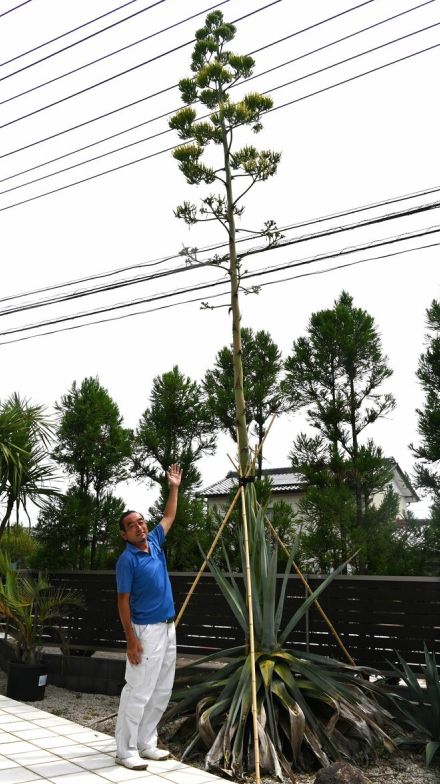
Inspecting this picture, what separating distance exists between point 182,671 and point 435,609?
7.24 ft

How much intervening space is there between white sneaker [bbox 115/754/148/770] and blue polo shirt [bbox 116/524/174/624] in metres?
0.68

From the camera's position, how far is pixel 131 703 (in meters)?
3.79

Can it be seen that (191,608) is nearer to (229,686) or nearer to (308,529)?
(229,686)

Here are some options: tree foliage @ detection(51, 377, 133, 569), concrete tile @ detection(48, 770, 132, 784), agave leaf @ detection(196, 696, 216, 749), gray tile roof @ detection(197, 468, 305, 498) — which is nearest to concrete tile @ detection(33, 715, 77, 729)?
agave leaf @ detection(196, 696, 216, 749)

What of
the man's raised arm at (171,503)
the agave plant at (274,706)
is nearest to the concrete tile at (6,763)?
the agave plant at (274,706)

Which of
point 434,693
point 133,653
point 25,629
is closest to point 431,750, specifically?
point 434,693

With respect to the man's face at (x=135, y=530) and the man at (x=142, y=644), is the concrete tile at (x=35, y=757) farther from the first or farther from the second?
the man's face at (x=135, y=530)

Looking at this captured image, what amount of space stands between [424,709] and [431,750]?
2.31 feet

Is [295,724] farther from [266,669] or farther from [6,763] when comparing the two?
[6,763]

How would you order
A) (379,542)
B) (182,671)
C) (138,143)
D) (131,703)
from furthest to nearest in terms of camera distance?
(379,542) < (138,143) < (182,671) < (131,703)

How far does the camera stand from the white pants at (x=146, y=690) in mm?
3766

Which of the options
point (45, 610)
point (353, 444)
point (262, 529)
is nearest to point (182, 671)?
point (45, 610)

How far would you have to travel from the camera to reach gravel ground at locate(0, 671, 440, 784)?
156 inches

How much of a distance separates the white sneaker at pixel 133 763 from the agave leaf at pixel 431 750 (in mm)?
1623
